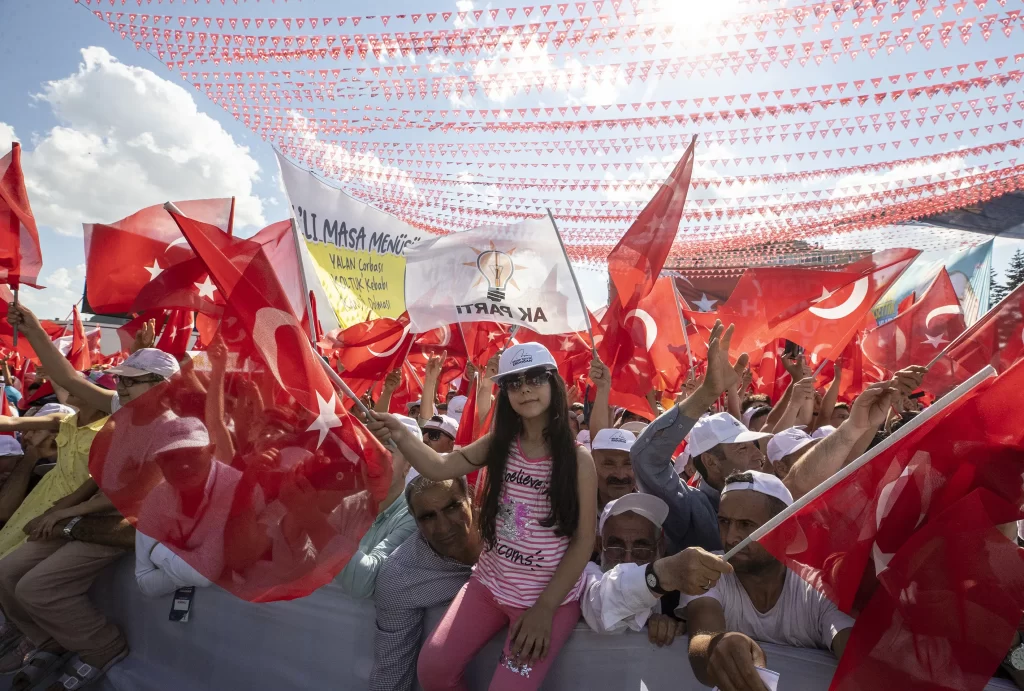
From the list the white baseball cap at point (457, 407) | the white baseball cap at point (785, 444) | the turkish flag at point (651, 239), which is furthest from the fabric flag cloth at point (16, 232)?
the white baseball cap at point (785, 444)

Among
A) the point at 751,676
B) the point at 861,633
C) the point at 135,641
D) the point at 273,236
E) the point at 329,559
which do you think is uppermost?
the point at 273,236

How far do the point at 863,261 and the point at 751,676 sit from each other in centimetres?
508

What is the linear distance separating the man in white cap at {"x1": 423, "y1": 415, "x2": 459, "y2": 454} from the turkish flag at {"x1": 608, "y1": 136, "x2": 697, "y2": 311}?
182 centimetres

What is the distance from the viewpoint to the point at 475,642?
97.9 inches

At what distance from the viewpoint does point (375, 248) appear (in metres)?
7.13

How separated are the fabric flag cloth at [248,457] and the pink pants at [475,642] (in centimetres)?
51

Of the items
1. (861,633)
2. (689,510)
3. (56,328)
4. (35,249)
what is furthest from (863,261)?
(56,328)

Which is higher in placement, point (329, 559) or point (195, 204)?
point (195, 204)

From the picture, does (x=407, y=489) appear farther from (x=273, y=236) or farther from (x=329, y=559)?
(x=273, y=236)

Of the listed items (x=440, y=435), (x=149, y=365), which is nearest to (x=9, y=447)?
(x=149, y=365)

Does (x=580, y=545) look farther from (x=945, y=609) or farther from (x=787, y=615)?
(x=945, y=609)

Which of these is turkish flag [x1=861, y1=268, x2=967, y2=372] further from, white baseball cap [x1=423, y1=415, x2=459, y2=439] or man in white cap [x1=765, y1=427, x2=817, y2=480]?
white baseball cap [x1=423, y1=415, x2=459, y2=439]

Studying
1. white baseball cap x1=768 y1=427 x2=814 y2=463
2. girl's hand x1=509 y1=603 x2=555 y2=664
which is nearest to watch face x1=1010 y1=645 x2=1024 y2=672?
girl's hand x1=509 y1=603 x2=555 y2=664

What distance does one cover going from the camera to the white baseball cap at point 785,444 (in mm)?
3590
